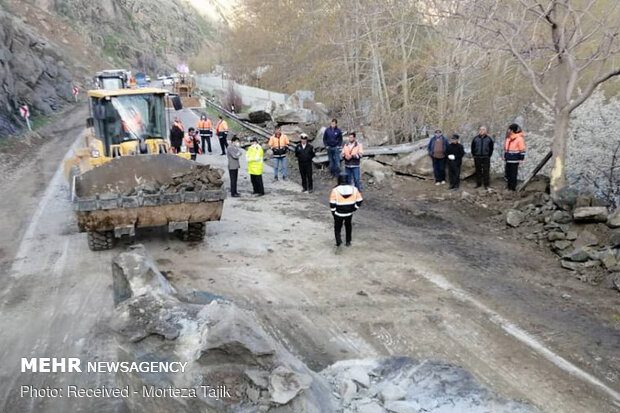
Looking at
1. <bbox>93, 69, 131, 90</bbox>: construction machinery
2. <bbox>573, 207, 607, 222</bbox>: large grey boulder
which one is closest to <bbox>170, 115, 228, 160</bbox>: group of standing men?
<bbox>93, 69, 131, 90</bbox>: construction machinery

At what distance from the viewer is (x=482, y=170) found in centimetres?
1361

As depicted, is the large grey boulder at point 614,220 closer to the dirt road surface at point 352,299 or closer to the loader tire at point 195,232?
the dirt road surface at point 352,299

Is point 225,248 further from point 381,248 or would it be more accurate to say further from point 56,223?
point 56,223

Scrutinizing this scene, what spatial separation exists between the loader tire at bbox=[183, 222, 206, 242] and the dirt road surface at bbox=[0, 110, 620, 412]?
219 mm

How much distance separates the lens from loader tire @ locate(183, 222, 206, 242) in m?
9.98

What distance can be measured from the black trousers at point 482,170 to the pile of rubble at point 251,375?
9.04 m

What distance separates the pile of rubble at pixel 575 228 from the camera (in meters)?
8.77

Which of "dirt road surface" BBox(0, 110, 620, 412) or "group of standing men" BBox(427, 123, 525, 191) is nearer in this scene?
"dirt road surface" BBox(0, 110, 620, 412)

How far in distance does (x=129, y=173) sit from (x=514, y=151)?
8.66 m

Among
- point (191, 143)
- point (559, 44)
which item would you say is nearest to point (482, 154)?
point (559, 44)

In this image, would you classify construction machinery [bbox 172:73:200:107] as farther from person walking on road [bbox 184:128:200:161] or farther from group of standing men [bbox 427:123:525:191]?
group of standing men [bbox 427:123:525:191]

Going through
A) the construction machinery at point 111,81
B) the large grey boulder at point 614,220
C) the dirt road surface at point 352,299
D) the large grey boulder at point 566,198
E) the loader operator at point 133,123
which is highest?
the construction machinery at point 111,81

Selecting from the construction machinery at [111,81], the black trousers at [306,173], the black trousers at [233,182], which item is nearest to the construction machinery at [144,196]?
the black trousers at [233,182]

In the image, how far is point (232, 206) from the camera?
513 inches
